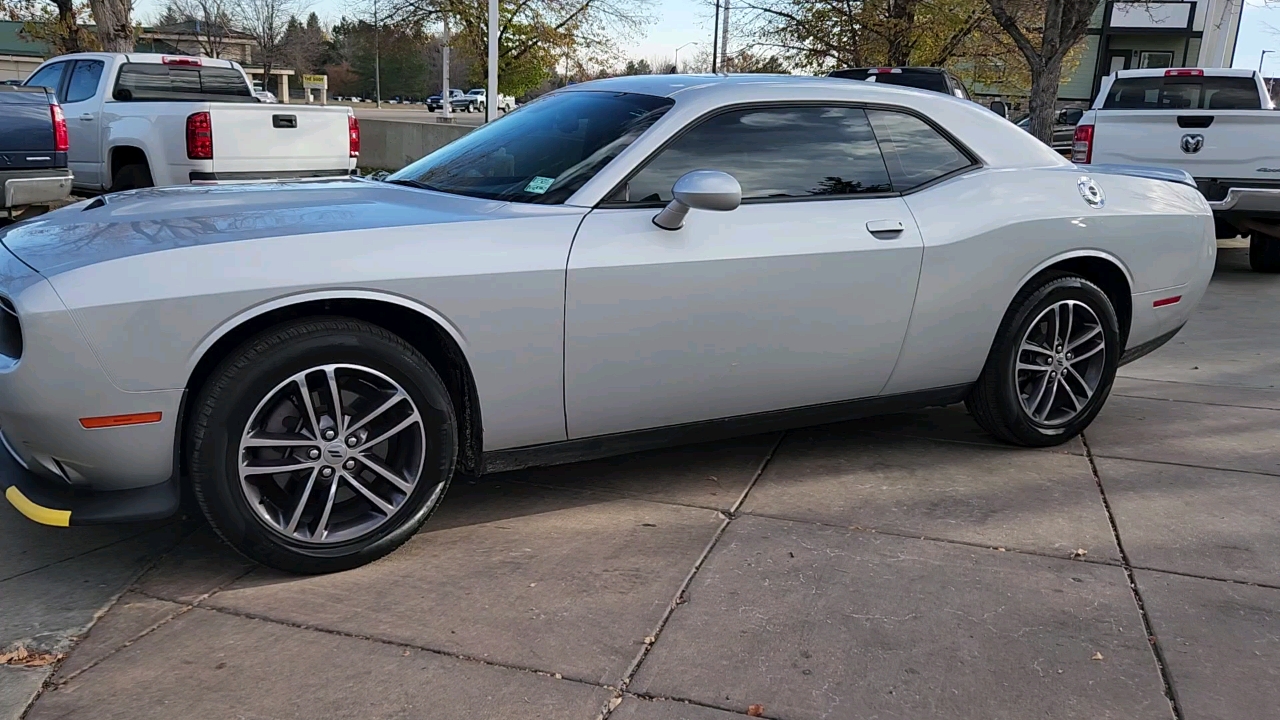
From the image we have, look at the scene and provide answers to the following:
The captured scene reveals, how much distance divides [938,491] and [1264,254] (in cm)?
815

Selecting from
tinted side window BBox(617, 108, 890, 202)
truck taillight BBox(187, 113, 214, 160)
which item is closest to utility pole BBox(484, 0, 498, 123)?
truck taillight BBox(187, 113, 214, 160)

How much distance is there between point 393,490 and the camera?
11.2 feet

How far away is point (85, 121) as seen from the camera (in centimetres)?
1105

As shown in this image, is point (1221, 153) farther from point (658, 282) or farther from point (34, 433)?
point (34, 433)

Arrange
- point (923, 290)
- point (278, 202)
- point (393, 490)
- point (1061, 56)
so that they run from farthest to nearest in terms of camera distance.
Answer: point (1061, 56) < point (923, 290) < point (278, 202) < point (393, 490)

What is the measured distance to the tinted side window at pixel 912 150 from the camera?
4273 mm

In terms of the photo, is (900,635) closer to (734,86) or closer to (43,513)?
(734,86)

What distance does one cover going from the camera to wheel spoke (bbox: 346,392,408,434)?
327cm

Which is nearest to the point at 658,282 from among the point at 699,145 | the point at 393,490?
the point at 699,145

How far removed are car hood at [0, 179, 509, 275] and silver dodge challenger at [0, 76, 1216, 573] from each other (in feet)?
0.06

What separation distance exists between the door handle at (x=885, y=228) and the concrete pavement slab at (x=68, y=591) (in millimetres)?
2767

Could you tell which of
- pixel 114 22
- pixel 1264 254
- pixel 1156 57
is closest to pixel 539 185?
pixel 1264 254

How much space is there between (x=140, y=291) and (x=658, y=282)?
160cm

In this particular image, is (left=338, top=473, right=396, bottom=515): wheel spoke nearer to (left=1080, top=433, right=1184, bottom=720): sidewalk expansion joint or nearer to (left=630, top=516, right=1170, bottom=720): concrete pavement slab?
(left=630, top=516, right=1170, bottom=720): concrete pavement slab
